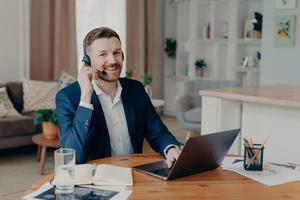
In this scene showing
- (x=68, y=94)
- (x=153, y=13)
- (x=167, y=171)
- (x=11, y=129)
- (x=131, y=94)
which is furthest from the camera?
(x=153, y=13)

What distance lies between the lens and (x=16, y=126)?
470 cm

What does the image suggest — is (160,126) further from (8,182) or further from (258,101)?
(8,182)

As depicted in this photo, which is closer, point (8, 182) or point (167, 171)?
point (167, 171)

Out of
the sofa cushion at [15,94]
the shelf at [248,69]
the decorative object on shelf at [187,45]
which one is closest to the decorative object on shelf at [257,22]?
the shelf at [248,69]

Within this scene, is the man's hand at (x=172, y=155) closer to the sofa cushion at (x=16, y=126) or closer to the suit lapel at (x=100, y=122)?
the suit lapel at (x=100, y=122)

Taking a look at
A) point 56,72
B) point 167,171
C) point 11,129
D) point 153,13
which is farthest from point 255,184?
point 153,13

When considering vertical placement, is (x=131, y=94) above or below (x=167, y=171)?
above

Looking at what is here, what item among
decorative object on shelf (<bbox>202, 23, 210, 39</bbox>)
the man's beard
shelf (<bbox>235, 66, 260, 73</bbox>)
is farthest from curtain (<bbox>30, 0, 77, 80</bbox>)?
the man's beard

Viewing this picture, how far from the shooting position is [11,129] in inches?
184

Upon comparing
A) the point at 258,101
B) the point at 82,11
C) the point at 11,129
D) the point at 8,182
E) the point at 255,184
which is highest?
the point at 82,11

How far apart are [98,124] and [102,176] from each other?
0.47 meters

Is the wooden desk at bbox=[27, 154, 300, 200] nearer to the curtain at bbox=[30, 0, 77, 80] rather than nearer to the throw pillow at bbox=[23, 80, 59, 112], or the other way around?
the throw pillow at bbox=[23, 80, 59, 112]

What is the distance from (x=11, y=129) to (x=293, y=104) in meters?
3.02

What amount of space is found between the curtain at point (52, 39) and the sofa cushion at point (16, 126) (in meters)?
1.32
